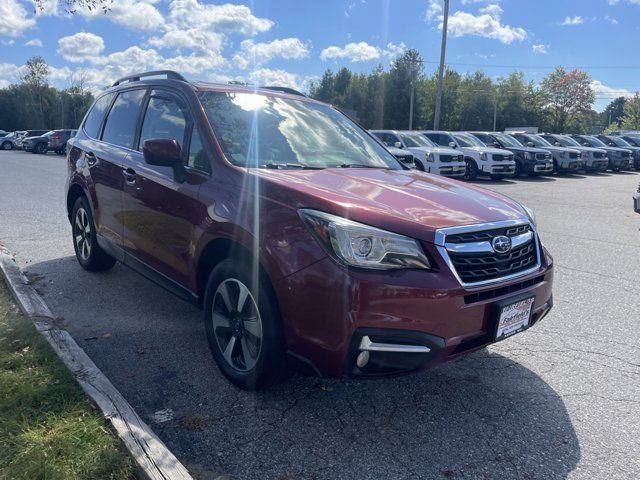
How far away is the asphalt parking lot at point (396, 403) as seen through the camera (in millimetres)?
2713

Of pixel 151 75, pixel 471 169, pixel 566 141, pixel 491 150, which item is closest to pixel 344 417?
pixel 151 75

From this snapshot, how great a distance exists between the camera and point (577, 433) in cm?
300

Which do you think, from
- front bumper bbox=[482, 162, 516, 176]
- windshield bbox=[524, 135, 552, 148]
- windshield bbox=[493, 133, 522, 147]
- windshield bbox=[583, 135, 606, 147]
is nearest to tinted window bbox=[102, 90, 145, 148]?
front bumper bbox=[482, 162, 516, 176]

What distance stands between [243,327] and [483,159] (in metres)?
17.5

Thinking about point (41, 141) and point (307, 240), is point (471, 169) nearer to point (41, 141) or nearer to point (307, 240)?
point (307, 240)

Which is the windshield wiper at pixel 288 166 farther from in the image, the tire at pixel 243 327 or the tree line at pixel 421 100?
the tree line at pixel 421 100

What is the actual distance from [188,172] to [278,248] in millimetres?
1178

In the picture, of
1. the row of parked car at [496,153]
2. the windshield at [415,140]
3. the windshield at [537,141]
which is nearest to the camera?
the row of parked car at [496,153]

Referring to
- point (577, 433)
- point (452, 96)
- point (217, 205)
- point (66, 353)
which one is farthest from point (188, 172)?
point (452, 96)

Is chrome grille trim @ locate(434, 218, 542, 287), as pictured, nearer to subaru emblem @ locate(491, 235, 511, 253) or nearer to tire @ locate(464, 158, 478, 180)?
subaru emblem @ locate(491, 235, 511, 253)

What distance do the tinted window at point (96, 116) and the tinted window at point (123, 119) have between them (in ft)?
0.74

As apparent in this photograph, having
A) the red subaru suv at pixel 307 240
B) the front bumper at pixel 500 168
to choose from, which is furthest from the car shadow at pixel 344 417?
the front bumper at pixel 500 168

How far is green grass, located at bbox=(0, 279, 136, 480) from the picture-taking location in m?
2.42

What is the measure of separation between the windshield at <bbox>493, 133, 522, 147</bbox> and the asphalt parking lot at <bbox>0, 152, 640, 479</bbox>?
→ 17491 millimetres
